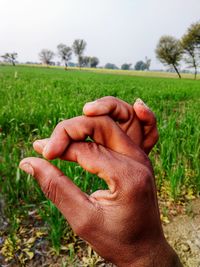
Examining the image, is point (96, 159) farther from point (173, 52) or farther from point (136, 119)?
point (173, 52)

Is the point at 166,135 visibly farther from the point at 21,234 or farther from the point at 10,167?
the point at 21,234

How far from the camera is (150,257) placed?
2.89ft

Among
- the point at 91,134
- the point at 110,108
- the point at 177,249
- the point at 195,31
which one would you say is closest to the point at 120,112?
the point at 110,108

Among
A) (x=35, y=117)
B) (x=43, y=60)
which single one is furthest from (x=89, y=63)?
(x=35, y=117)

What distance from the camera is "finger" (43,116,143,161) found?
0.80 m

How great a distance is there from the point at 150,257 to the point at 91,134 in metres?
0.42

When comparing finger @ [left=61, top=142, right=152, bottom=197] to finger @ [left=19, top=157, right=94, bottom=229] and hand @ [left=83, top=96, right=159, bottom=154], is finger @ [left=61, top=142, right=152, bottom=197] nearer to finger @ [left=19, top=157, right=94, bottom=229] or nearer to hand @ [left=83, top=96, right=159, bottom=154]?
finger @ [left=19, top=157, right=94, bottom=229]

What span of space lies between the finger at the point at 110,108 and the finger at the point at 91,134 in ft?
0.08

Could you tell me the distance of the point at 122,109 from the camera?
1072mm

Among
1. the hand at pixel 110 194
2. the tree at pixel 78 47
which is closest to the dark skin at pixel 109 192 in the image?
the hand at pixel 110 194

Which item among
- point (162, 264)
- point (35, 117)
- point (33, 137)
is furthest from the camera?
point (35, 117)

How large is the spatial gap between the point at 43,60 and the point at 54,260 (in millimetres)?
110605

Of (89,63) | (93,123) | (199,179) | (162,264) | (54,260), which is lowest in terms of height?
(89,63)

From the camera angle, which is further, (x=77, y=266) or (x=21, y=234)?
(x=21, y=234)
